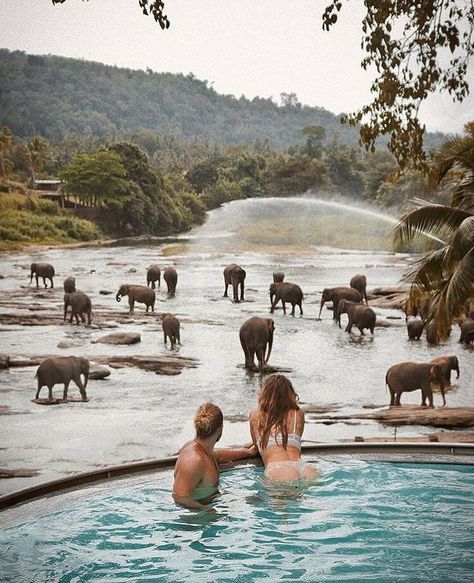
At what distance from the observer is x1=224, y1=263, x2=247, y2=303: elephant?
29.0 ft

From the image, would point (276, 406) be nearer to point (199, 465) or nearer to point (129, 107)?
point (199, 465)

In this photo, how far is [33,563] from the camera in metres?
4.22

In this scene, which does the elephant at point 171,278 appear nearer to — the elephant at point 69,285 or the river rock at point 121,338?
the river rock at point 121,338

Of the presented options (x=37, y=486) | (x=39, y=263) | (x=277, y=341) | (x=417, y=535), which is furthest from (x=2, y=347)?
(x=417, y=535)

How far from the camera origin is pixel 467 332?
28.2ft

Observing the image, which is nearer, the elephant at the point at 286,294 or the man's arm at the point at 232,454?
the man's arm at the point at 232,454

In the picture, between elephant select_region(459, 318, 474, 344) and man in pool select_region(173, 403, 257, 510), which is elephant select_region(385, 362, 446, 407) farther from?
man in pool select_region(173, 403, 257, 510)

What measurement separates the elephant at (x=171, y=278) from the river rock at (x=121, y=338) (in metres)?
0.77

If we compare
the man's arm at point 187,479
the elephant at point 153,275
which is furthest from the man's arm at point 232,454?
the elephant at point 153,275

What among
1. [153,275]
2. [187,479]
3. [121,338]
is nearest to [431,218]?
[153,275]

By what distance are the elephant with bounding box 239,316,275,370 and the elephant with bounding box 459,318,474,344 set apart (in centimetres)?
182

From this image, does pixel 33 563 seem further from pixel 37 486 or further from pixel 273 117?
pixel 273 117

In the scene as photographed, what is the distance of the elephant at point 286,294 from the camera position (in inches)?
348

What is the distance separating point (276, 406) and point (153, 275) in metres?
3.94
